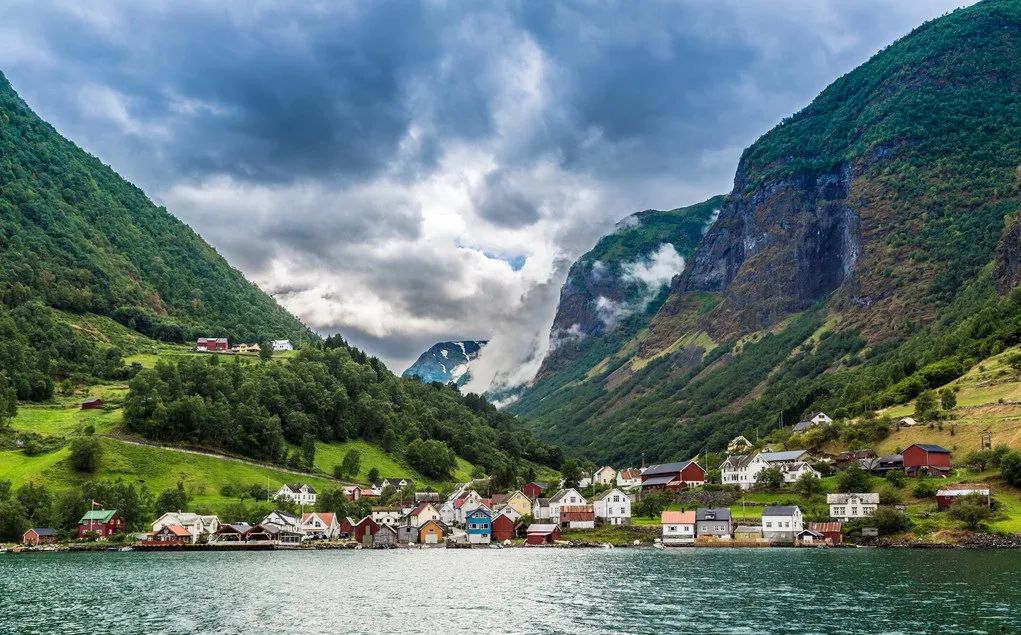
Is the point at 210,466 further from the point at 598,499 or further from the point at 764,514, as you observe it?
the point at 764,514

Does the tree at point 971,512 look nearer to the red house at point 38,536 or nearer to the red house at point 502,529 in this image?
the red house at point 502,529

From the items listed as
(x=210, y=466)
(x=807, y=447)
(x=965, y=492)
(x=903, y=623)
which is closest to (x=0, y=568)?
(x=210, y=466)

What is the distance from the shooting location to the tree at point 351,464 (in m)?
190

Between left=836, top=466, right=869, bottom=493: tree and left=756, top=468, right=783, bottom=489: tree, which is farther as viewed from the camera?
left=756, top=468, right=783, bottom=489: tree

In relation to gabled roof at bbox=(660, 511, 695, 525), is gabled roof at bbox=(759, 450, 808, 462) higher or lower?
higher

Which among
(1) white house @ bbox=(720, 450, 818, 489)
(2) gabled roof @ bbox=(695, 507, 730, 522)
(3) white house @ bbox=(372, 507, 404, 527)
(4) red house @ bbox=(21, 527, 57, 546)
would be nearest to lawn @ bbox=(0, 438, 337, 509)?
(4) red house @ bbox=(21, 527, 57, 546)

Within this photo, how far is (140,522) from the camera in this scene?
452 ft

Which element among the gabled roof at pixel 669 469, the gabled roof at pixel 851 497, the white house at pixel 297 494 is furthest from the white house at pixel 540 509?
the gabled roof at pixel 851 497

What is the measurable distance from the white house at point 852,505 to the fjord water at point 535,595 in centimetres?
2092

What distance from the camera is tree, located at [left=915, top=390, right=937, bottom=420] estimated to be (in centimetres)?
15538

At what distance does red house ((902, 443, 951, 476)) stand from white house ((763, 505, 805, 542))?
22.7m

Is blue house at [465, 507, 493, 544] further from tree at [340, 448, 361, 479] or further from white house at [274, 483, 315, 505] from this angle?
tree at [340, 448, 361, 479]

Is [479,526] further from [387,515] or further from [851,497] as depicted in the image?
[851,497]

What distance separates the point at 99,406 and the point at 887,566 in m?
141
